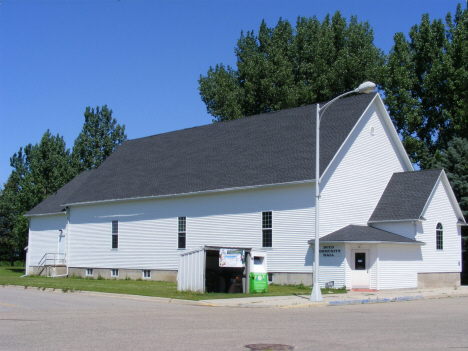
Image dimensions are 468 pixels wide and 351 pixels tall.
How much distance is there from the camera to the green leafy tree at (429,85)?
47.6 metres

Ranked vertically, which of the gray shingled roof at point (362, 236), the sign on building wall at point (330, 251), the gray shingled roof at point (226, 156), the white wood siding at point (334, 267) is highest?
the gray shingled roof at point (226, 156)

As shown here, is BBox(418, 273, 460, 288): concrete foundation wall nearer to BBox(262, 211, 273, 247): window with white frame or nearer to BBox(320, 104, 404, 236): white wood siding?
BBox(320, 104, 404, 236): white wood siding

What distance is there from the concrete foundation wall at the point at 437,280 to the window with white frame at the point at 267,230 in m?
8.75

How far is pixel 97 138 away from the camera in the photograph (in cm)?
6600

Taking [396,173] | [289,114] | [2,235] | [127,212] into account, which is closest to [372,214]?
[396,173]

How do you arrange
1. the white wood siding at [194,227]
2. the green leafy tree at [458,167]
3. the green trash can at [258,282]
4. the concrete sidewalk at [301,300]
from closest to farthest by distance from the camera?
the concrete sidewalk at [301,300]
the green trash can at [258,282]
the white wood siding at [194,227]
the green leafy tree at [458,167]

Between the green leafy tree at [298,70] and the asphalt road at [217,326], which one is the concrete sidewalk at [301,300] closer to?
the asphalt road at [217,326]

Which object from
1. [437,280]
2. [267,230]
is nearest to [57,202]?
[267,230]

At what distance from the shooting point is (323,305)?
20.2 metres

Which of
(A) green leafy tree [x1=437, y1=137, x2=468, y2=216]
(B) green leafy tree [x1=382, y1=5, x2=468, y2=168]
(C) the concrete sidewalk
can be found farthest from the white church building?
(B) green leafy tree [x1=382, y1=5, x2=468, y2=168]

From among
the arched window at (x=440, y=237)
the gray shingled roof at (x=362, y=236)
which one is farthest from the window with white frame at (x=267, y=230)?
the arched window at (x=440, y=237)

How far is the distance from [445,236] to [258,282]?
14.2 metres

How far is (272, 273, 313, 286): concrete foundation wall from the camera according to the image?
2812 centimetres

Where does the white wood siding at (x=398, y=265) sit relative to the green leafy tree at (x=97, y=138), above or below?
below
